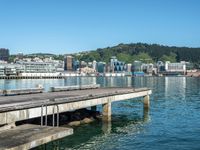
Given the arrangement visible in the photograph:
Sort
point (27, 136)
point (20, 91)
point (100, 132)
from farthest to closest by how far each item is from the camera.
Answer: point (20, 91) < point (100, 132) < point (27, 136)

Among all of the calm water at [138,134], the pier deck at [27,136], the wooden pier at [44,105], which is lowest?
the calm water at [138,134]

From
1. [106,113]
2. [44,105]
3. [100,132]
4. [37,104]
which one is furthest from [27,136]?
[106,113]

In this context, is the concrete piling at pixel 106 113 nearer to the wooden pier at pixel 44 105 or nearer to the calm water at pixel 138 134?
the wooden pier at pixel 44 105

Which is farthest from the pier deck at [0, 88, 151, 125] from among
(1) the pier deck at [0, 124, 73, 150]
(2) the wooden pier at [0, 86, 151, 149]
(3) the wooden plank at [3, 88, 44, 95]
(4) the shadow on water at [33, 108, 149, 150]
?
(3) the wooden plank at [3, 88, 44, 95]

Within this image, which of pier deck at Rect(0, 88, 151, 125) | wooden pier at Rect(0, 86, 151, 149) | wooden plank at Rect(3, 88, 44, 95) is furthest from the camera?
wooden plank at Rect(3, 88, 44, 95)

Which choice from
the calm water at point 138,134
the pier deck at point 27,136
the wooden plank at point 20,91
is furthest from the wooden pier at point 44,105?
the wooden plank at point 20,91

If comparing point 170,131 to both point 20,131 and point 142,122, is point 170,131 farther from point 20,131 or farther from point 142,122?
point 20,131

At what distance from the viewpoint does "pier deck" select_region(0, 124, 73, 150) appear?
1980 centimetres

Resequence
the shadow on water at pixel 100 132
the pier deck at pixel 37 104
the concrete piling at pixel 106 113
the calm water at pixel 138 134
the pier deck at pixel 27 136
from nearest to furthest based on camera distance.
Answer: the pier deck at pixel 27 136, the pier deck at pixel 37 104, the shadow on water at pixel 100 132, the calm water at pixel 138 134, the concrete piling at pixel 106 113

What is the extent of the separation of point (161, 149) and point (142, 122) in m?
16.3

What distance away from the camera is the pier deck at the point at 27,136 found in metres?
19.8

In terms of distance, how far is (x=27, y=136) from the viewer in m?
22.0

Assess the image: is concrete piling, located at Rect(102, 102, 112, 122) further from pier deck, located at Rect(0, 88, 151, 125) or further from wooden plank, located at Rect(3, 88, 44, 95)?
wooden plank, located at Rect(3, 88, 44, 95)

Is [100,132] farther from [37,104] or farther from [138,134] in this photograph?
[37,104]
